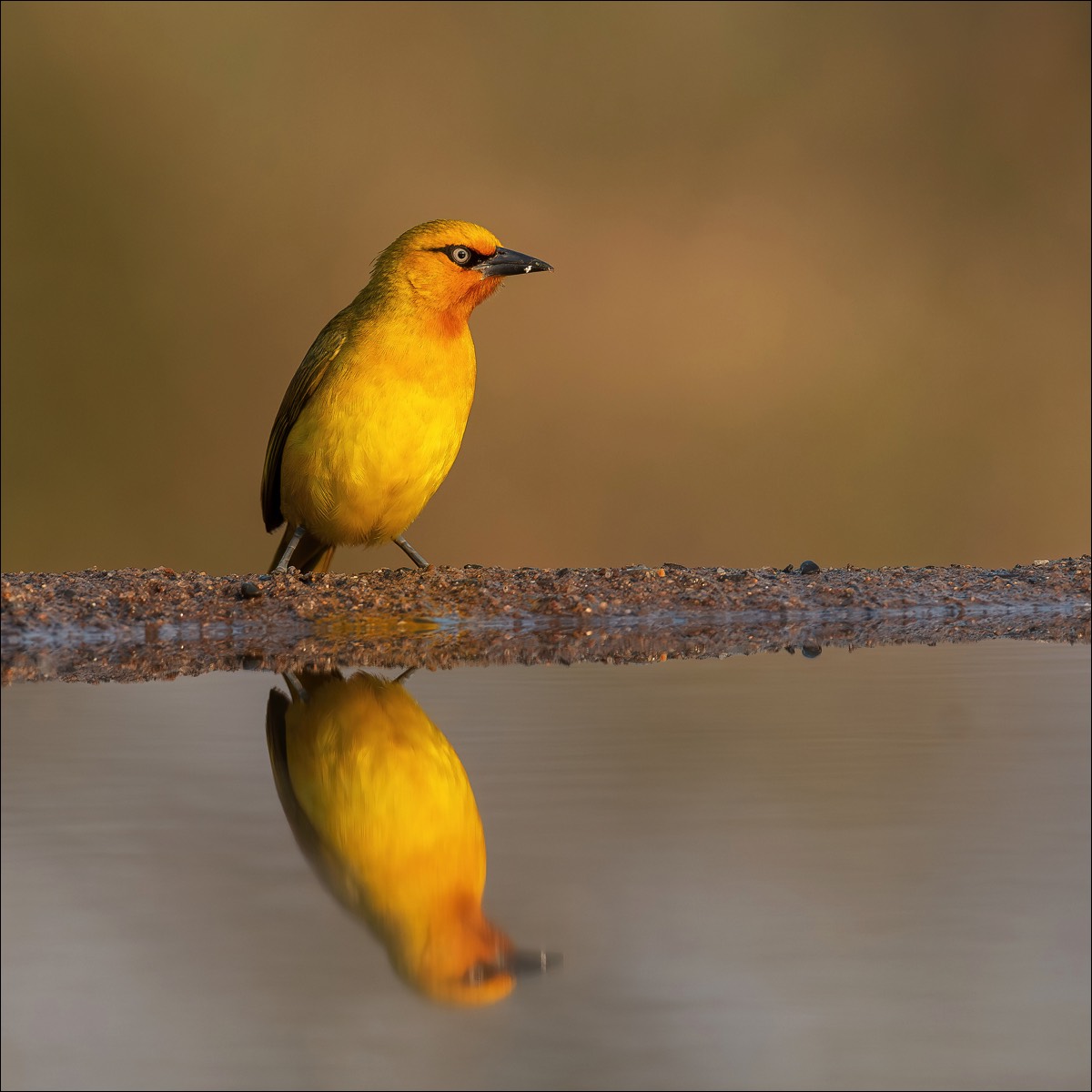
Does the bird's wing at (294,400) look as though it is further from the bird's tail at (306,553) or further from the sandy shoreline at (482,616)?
the sandy shoreline at (482,616)

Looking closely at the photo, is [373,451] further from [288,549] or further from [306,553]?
[306,553]

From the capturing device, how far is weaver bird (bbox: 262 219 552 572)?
5.91 m

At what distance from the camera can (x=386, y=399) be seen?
19.4ft

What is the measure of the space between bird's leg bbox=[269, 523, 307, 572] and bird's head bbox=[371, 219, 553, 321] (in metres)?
1.01

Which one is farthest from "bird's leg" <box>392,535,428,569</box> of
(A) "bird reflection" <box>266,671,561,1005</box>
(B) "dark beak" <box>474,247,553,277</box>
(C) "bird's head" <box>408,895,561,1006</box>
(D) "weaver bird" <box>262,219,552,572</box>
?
(C) "bird's head" <box>408,895,561,1006</box>

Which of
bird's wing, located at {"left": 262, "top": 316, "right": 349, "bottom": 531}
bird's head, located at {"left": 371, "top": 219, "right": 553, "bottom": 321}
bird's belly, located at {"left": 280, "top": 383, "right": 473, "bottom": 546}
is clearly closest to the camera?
bird's belly, located at {"left": 280, "top": 383, "right": 473, "bottom": 546}

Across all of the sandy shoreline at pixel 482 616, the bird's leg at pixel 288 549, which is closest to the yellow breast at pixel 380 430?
the bird's leg at pixel 288 549

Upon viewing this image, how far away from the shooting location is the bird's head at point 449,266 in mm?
6410

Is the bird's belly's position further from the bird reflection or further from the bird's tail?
the bird reflection

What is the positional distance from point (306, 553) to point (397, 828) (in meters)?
4.21

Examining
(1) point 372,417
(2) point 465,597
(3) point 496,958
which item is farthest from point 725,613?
(3) point 496,958

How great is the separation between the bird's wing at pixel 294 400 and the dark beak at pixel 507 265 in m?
0.64

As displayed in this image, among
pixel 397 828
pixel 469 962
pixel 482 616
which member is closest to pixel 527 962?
pixel 469 962

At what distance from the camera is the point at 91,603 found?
17.1 feet
